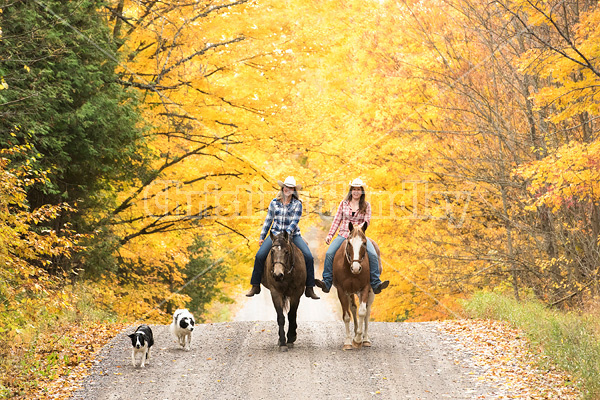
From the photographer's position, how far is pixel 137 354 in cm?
911

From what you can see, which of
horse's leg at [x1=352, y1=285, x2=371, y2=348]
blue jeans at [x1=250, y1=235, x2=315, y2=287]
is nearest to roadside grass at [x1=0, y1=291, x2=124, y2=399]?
blue jeans at [x1=250, y1=235, x2=315, y2=287]

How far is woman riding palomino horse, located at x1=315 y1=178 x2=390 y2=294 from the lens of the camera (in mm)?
9984

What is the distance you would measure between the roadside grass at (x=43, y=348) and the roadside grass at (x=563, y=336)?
6178 mm

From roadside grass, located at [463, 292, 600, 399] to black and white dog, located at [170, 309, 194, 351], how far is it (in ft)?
17.5

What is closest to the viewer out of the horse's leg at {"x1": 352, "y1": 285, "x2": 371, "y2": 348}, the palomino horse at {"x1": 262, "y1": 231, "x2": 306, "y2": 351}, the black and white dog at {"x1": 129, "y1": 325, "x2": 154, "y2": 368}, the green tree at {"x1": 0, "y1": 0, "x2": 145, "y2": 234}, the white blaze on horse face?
the black and white dog at {"x1": 129, "y1": 325, "x2": 154, "y2": 368}

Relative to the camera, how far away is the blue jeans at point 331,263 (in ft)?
32.7

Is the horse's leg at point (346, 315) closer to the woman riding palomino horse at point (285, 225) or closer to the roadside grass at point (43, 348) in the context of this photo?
the woman riding palomino horse at point (285, 225)

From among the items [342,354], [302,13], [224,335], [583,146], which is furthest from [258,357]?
[302,13]

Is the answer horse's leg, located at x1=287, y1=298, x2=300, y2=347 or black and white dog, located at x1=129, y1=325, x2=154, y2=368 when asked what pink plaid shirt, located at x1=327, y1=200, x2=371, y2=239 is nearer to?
horse's leg, located at x1=287, y1=298, x2=300, y2=347

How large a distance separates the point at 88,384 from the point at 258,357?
248cm

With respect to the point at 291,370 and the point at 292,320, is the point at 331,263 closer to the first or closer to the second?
the point at 292,320

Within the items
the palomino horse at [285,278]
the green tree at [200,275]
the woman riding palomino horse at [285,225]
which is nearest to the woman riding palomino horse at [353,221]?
the woman riding palomino horse at [285,225]

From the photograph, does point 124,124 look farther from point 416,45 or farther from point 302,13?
point 416,45

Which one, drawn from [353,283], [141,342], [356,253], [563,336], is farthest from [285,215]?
[563,336]
